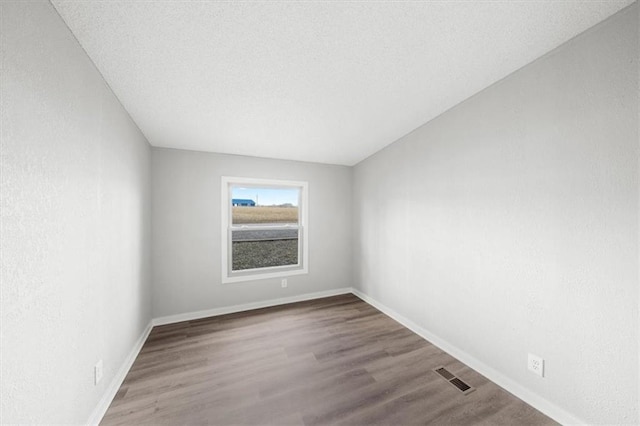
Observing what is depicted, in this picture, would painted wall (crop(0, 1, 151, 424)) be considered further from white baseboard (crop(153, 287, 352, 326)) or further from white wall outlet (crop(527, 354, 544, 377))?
white wall outlet (crop(527, 354, 544, 377))

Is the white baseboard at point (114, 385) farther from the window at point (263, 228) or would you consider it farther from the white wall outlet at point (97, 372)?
the window at point (263, 228)

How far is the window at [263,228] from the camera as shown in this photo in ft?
10.7

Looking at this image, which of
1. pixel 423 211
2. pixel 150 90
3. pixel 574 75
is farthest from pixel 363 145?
pixel 150 90

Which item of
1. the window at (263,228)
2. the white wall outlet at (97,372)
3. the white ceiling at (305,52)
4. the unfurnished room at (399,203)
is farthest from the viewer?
the window at (263,228)

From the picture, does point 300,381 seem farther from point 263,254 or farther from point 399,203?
point 399,203

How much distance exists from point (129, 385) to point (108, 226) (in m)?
1.25

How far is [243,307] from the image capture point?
10.6 ft

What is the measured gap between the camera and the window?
3.27 metres

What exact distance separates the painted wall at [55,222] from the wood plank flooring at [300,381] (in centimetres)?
41

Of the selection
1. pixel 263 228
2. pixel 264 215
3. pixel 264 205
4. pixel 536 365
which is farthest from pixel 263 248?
pixel 536 365

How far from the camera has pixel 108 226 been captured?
169 centimetres

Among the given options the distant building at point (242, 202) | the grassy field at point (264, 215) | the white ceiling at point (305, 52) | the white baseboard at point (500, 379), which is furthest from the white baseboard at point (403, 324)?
the white ceiling at point (305, 52)

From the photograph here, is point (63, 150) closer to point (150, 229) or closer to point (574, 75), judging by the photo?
point (150, 229)

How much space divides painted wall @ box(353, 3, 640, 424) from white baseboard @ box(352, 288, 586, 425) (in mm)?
35
